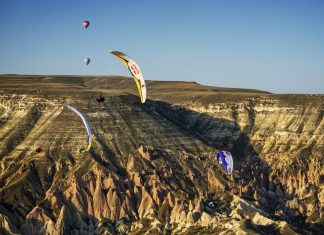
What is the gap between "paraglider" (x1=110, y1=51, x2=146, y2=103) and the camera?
113562 millimetres

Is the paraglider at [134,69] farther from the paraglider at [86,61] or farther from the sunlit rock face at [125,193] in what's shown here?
the sunlit rock face at [125,193]

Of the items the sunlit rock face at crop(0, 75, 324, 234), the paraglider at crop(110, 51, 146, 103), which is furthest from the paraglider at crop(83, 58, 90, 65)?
the sunlit rock face at crop(0, 75, 324, 234)

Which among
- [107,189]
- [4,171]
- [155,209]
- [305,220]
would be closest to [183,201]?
[155,209]

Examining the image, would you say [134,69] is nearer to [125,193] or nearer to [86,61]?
[86,61]

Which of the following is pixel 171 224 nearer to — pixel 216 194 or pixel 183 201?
pixel 183 201

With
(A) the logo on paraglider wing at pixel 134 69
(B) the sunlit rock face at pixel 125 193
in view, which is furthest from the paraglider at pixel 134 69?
(B) the sunlit rock face at pixel 125 193

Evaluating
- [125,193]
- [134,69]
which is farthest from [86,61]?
[125,193]

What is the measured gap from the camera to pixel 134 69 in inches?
4528

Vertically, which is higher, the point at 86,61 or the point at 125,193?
the point at 86,61

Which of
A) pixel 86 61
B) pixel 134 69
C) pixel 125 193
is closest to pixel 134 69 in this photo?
pixel 134 69

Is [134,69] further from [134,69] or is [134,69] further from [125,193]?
[125,193]

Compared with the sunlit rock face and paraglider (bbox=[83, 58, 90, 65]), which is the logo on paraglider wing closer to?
paraglider (bbox=[83, 58, 90, 65])

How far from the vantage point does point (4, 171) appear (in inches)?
7254

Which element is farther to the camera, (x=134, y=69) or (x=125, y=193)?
(x=125, y=193)
